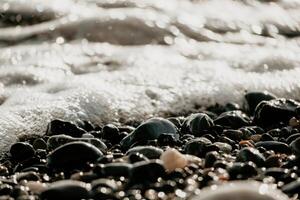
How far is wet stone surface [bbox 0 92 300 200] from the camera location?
2484mm

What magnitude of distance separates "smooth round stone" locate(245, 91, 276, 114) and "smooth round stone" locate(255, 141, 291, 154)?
1.10 meters

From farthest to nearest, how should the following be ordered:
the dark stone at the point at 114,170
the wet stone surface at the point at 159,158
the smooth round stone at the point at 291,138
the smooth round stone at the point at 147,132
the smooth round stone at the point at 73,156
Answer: the smooth round stone at the point at 147,132, the smooth round stone at the point at 291,138, the smooth round stone at the point at 73,156, the dark stone at the point at 114,170, the wet stone surface at the point at 159,158

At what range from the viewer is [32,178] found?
272 centimetres

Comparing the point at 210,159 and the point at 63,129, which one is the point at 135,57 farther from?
the point at 210,159

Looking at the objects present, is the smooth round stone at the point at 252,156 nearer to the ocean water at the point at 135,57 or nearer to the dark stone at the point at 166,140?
the dark stone at the point at 166,140

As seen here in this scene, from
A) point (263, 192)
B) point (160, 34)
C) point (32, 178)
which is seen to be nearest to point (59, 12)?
point (160, 34)

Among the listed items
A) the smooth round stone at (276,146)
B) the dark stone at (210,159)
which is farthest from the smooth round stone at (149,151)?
the smooth round stone at (276,146)

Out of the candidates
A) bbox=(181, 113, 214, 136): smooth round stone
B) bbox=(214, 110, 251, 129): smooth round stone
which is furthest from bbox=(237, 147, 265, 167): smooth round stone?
bbox=(214, 110, 251, 129): smooth round stone

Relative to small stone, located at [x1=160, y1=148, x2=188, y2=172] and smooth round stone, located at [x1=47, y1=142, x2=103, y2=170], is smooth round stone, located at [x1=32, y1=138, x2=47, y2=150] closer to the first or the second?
smooth round stone, located at [x1=47, y1=142, x2=103, y2=170]

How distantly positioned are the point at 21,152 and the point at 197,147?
858 millimetres

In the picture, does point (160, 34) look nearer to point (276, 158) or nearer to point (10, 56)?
point (10, 56)

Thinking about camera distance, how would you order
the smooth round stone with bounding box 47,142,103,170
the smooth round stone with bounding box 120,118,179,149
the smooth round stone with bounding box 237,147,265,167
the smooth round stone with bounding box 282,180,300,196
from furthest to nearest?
the smooth round stone with bounding box 120,118,179,149, the smooth round stone with bounding box 47,142,103,170, the smooth round stone with bounding box 237,147,265,167, the smooth round stone with bounding box 282,180,300,196

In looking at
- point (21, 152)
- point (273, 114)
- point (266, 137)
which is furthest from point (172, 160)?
point (273, 114)

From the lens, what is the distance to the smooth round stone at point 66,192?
2.39 m
